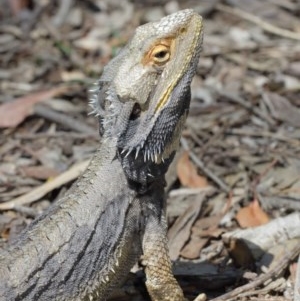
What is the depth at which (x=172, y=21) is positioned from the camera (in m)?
4.94

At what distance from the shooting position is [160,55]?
4.87m

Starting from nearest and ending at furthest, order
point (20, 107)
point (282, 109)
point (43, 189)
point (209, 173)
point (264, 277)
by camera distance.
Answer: point (264, 277) < point (43, 189) < point (209, 173) < point (282, 109) < point (20, 107)

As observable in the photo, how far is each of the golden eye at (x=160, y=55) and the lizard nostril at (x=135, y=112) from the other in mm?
304

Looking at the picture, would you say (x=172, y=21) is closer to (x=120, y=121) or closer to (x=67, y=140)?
(x=120, y=121)

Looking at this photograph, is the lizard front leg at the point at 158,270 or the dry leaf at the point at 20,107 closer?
the lizard front leg at the point at 158,270

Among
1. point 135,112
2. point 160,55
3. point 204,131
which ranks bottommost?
point 204,131

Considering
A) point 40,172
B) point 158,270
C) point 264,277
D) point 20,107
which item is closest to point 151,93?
point 158,270

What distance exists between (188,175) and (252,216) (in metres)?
0.78

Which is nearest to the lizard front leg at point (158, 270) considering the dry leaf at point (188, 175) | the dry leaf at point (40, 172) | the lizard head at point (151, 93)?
the lizard head at point (151, 93)

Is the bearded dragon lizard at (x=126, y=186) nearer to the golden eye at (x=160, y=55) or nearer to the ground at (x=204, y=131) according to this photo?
the golden eye at (x=160, y=55)

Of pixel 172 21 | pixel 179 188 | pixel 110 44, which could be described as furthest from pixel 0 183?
pixel 110 44

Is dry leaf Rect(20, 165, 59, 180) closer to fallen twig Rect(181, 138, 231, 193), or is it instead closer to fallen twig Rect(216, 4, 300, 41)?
fallen twig Rect(181, 138, 231, 193)

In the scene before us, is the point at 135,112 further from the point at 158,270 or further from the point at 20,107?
the point at 20,107

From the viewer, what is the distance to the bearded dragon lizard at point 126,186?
4.62 meters
